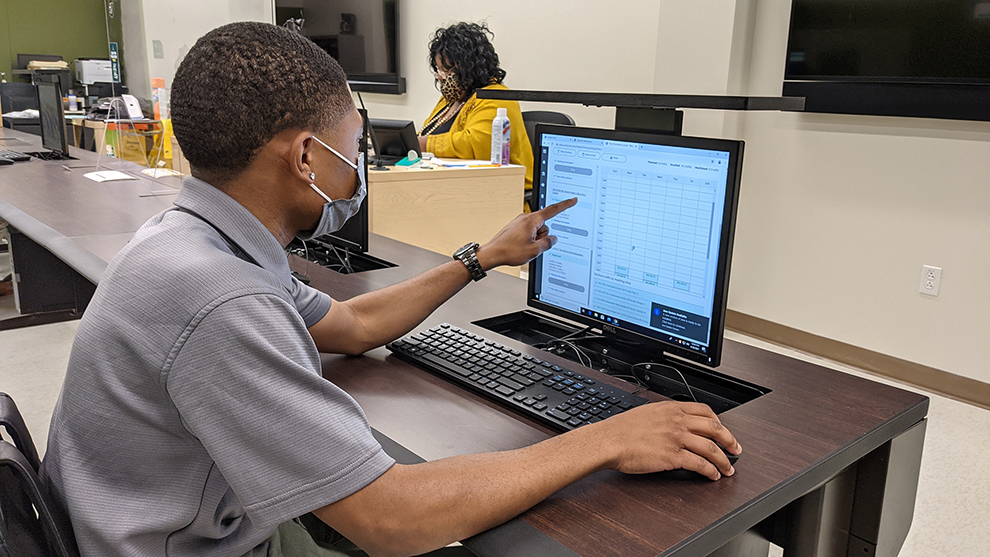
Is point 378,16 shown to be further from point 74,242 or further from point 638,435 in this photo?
point 638,435

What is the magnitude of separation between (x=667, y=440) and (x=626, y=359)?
38 cm

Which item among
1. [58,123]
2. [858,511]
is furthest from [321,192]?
→ [58,123]

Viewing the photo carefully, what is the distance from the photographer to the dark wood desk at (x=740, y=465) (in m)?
0.72

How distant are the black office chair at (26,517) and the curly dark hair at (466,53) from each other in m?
3.01

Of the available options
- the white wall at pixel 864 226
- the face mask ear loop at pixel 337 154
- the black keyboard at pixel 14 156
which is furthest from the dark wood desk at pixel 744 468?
the black keyboard at pixel 14 156

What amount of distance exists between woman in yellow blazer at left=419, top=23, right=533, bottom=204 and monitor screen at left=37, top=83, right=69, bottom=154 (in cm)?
168

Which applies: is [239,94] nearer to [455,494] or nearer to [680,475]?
[455,494]

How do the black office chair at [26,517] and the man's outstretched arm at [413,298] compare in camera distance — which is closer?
the black office chair at [26,517]

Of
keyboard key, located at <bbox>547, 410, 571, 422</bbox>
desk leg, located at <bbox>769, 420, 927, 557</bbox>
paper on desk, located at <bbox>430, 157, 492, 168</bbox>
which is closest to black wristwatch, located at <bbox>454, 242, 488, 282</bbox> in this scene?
keyboard key, located at <bbox>547, 410, 571, 422</bbox>

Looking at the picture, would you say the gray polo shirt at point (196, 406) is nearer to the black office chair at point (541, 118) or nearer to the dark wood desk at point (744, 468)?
the dark wood desk at point (744, 468)

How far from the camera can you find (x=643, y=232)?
1072 millimetres

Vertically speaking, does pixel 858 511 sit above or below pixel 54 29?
below

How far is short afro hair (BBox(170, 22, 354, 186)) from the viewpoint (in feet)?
2.41

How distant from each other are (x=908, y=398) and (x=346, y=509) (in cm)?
80
